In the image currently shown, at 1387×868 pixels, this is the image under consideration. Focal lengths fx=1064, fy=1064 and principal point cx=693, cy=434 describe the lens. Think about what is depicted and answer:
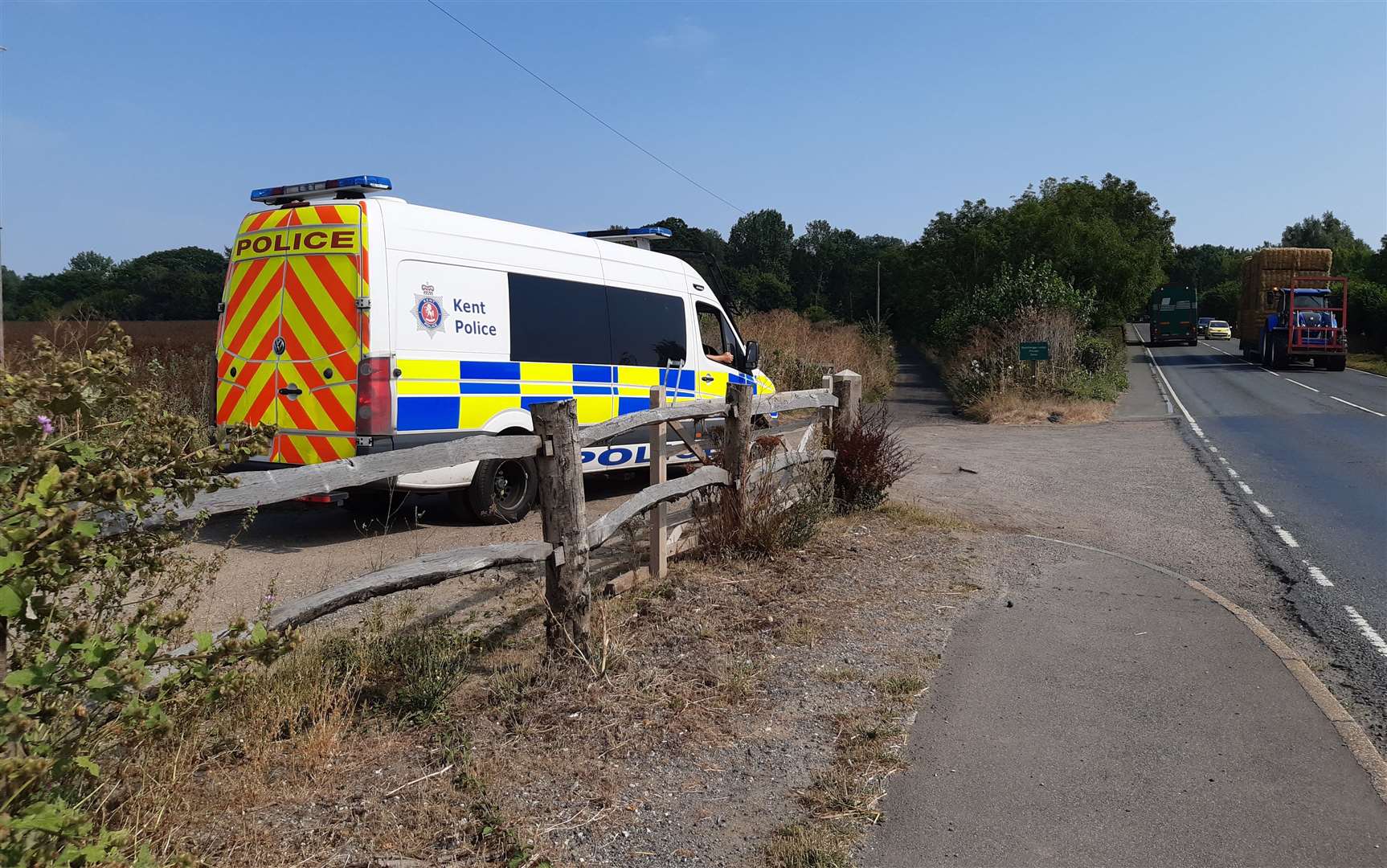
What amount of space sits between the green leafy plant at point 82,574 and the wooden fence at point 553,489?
0.25 metres

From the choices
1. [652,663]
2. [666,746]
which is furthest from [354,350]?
[666,746]

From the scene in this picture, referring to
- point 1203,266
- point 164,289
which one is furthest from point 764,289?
point 1203,266

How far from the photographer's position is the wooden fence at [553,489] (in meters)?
3.76

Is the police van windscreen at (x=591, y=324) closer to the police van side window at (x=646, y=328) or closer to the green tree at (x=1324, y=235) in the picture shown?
the police van side window at (x=646, y=328)

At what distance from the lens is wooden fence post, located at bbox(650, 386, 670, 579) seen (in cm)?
673

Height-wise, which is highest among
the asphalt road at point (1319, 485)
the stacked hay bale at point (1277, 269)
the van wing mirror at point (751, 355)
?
the stacked hay bale at point (1277, 269)

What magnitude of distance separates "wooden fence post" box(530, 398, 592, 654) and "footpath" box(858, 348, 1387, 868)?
1648mm

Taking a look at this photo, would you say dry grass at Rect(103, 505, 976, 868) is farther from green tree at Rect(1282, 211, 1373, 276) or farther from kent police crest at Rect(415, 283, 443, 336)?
green tree at Rect(1282, 211, 1373, 276)

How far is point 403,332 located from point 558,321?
1.82 metres

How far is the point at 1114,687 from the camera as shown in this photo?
17.4 feet

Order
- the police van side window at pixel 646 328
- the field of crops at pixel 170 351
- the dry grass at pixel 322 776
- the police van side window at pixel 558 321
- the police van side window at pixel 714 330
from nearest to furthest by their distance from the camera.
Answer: the dry grass at pixel 322 776, the police van side window at pixel 558 321, the field of crops at pixel 170 351, the police van side window at pixel 646 328, the police van side window at pixel 714 330

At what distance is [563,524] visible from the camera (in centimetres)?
505

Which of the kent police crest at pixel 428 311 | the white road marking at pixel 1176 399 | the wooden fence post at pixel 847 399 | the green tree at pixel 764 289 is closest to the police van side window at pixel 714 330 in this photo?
the wooden fence post at pixel 847 399

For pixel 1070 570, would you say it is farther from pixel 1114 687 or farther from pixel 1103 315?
pixel 1103 315
